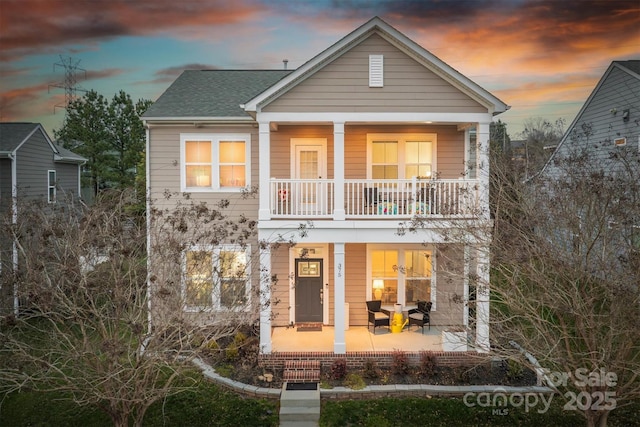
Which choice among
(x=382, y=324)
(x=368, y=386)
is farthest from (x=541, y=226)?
(x=382, y=324)

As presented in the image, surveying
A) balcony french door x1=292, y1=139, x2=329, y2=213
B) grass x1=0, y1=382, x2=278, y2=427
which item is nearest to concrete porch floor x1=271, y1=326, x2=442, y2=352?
grass x1=0, y1=382, x2=278, y2=427

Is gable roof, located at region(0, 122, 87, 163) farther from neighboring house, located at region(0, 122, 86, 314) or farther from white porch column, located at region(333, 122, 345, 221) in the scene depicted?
white porch column, located at region(333, 122, 345, 221)

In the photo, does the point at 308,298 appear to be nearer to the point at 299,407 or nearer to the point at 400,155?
the point at 299,407

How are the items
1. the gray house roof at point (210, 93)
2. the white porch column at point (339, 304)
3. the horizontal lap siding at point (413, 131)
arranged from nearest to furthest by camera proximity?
1. the white porch column at point (339, 304)
2. the gray house roof at point (210, 93)
3. the horizontal lap siding at point (413, 131)

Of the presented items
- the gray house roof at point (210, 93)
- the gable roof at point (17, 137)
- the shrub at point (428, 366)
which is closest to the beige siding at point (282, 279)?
the gray house roof at point (210, 93)

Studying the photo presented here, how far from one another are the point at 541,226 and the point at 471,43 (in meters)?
Result: 10.9

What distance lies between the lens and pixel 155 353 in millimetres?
7574

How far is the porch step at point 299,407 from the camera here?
9.68 meters

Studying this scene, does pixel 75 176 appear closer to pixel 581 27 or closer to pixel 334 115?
pixel 334 115

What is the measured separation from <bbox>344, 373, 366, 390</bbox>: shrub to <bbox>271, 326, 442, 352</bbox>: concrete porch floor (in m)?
1.30

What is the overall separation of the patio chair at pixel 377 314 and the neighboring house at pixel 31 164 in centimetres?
1053

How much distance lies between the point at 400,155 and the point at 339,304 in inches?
205

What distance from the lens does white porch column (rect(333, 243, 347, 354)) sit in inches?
465

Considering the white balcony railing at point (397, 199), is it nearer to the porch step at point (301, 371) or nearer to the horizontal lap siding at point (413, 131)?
the horizontal lap siding at point (413, 131)
